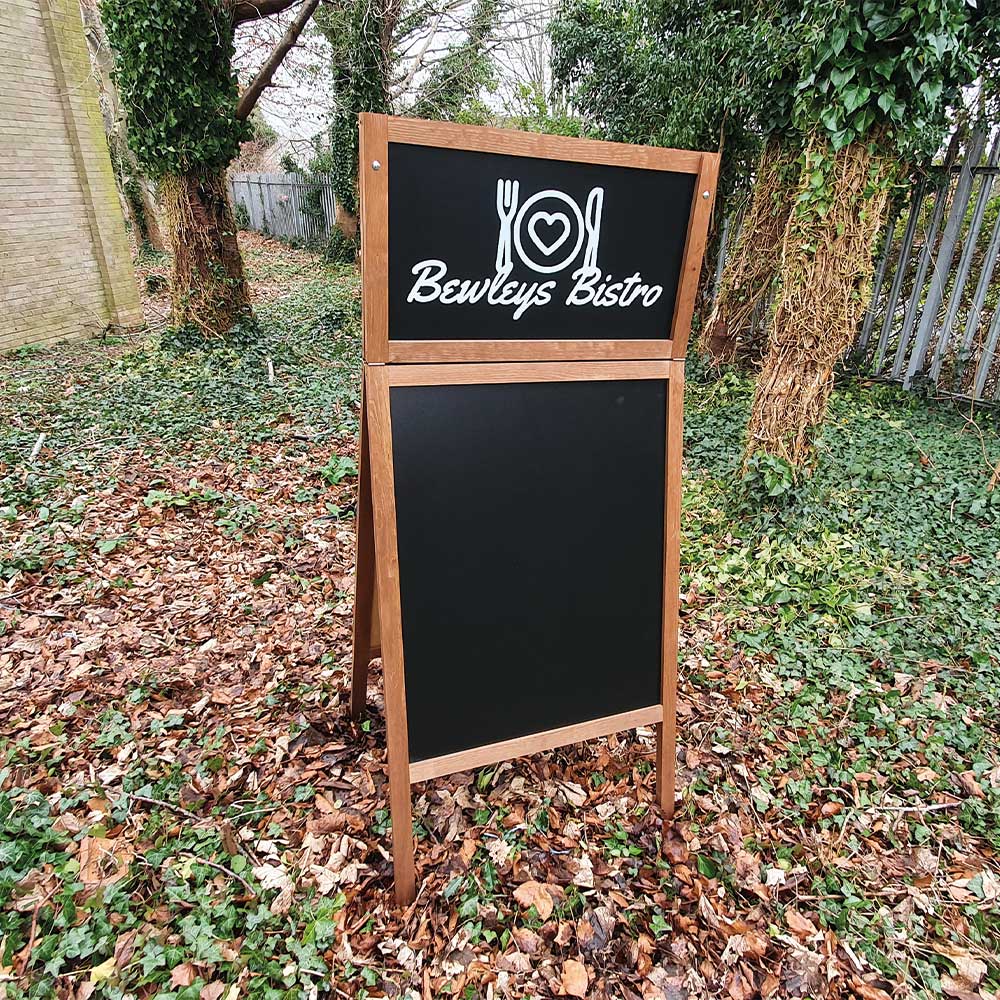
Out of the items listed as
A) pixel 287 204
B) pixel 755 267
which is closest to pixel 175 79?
pixel 755 267

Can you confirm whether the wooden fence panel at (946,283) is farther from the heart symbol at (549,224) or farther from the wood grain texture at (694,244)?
the heart symbol at (549,224)

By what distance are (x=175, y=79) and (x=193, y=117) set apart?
1.17 feet

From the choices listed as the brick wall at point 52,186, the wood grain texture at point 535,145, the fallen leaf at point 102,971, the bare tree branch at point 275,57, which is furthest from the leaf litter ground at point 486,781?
the bare tree branch at point 275,57

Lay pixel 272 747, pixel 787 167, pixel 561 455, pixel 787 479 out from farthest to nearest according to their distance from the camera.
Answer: pixel 787 167
pixel 787 479
pixel 272 747
pixel 561 455

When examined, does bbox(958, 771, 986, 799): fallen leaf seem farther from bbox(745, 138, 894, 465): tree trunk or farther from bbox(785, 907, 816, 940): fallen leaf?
bbox(745, 138, 894, 465): tree trunk

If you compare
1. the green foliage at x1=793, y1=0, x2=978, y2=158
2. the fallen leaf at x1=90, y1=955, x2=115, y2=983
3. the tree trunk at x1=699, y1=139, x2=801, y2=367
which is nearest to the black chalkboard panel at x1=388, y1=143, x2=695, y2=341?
the fallen leaf at x1=90, y1=955, x2=115, y2=983

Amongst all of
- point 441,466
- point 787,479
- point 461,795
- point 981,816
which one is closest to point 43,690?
point 461,795

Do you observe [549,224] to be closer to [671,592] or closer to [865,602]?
[671,592]

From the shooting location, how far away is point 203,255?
23.5 ft

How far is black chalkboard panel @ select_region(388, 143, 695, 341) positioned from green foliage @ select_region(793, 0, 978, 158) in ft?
7.64

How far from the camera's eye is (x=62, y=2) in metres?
7.54

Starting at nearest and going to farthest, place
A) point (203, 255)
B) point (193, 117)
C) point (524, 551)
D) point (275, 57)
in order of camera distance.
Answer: point (524, 551) < point (193, 117) < point (203, 255) < point (275, 57)

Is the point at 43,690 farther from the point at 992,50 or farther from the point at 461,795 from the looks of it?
the point at 992,50

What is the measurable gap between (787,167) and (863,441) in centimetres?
258
